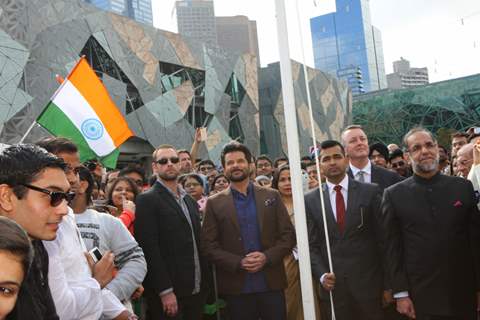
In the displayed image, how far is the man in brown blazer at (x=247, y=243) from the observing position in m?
4.00

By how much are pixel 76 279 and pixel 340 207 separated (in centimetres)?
222

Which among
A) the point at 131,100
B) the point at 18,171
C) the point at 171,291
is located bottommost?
the point at 171,291

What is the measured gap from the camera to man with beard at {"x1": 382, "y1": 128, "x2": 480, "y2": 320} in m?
3.49

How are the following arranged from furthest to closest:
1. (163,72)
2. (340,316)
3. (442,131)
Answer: (442,131) → (163,72) → (340,316)

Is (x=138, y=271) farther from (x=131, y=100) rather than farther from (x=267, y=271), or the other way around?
(x=131, y=100)

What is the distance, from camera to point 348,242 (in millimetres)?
3816

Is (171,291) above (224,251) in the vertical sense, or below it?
below

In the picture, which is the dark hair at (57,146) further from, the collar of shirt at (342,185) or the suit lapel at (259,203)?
the collar of shirt at (342,185)

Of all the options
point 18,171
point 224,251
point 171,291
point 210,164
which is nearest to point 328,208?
point 224,251

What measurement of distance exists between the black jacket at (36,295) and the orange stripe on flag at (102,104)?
9.19 feet

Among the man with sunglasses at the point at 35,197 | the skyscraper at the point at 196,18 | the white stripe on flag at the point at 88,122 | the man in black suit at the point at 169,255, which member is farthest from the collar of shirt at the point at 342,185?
the skyscraper at the point at 196,18

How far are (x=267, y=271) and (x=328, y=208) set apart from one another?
71cm

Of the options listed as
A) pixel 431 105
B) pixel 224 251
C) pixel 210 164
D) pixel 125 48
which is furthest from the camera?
pixel 431 105

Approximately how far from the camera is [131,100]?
24078mm
